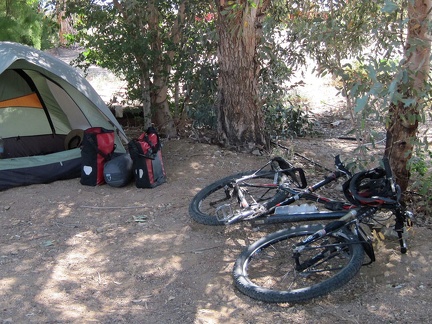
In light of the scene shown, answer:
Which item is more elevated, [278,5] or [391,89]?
[278,5]

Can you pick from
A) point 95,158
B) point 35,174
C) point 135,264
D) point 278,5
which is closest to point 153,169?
point 95,158

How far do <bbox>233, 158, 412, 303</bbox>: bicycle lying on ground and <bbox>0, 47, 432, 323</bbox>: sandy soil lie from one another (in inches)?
4.6

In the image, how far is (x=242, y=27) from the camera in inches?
239

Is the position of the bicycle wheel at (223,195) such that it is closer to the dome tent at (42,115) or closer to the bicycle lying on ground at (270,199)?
the bicycle lying on ground at (270,199)

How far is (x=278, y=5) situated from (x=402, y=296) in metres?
4.42

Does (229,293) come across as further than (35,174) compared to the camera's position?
No

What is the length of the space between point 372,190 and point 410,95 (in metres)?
0.95

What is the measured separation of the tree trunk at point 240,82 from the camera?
6.55m

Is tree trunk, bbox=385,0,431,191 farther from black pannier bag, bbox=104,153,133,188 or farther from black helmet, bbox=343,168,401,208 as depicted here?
black pannier bag, bbox=104,153,133,188

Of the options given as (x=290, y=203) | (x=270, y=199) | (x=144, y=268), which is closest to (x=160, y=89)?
(x=270, y=199)

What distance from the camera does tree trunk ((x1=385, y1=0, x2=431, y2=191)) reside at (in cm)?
413

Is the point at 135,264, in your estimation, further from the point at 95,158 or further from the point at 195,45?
the point at 195,45

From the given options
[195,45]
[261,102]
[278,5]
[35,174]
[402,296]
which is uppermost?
[278,5]

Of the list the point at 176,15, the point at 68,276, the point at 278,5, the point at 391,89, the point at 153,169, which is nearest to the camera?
the point at 391,89
